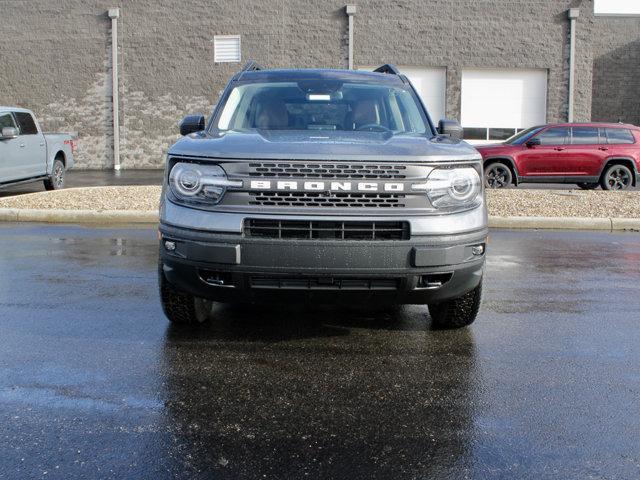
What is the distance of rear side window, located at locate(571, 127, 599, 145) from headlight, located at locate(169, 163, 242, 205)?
14.7m

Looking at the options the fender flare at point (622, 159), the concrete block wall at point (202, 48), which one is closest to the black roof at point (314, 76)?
the fender flare at point (622, 159)

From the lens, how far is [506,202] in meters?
13.3

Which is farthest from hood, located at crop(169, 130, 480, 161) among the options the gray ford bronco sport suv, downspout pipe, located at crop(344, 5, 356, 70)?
downspout pipe, located at crop(344, 5, 356, 70)

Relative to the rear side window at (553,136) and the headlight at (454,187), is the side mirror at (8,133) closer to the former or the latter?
the rear side window at (553,136)

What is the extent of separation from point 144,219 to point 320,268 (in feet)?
26.3

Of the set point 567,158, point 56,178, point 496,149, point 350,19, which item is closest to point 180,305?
point 56,178

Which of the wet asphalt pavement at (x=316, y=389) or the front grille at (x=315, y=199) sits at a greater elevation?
the front grille at (x=315, y=199)

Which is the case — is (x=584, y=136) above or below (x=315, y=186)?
above

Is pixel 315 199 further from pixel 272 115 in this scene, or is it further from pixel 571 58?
pixel 571 58

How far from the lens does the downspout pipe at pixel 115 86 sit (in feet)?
89.2

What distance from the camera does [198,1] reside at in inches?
1068

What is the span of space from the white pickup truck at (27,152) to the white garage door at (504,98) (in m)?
15.2

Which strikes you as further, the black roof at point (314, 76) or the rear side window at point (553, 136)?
the rear side window at point (553, 136)

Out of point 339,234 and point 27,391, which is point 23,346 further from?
point 339,234
